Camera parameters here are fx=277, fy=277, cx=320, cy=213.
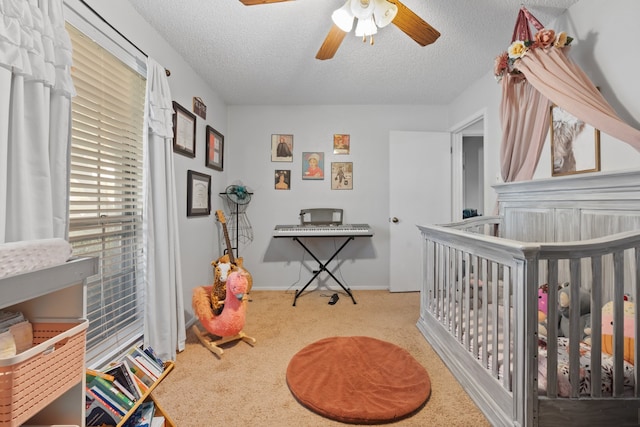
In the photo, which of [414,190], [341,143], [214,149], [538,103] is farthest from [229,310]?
[538,103]

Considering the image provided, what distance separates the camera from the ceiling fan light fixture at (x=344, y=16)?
147 cm

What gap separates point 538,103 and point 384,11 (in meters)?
1.37

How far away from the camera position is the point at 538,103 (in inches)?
78.2

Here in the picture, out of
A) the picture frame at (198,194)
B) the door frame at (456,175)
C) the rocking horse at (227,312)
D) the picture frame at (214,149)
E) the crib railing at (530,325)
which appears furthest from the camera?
the door frame at (456,175)

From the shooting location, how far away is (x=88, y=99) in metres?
1.51

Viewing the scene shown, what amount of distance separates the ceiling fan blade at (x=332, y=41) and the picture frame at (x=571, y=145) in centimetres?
154

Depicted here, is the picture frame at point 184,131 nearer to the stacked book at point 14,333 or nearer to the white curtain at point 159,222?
the white curtain at point 159,222

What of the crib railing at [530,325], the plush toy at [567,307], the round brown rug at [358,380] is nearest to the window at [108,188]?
the round brown rug at [358,380]

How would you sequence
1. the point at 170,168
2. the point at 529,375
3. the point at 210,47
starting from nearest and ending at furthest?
1. the point at 529,375
2. the point at 170,168
3. the point at 210,47

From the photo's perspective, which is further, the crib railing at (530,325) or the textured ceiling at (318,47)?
the textured ceiling at (318,47)

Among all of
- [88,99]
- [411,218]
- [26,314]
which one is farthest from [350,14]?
[411,218]

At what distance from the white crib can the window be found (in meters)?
2.09

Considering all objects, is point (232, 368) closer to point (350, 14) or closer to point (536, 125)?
point (350, 14)

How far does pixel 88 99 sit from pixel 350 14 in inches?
58.9
